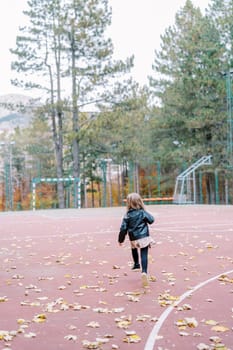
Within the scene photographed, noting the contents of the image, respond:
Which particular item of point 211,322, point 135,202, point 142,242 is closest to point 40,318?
point 211,322

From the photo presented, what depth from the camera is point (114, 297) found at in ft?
21.1

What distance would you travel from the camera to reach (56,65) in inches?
1471

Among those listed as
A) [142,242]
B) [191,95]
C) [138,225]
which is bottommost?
[142,242]

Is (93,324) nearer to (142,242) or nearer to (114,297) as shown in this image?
(114,297)

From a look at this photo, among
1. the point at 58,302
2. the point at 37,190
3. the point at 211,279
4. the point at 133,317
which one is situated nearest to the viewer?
the point at 133,317

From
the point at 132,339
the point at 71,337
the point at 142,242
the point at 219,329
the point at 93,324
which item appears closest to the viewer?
the point at 132,339

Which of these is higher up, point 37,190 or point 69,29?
point 69,29

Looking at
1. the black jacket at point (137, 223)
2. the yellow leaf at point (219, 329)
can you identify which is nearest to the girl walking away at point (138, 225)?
the black jacket at point (137, 223)

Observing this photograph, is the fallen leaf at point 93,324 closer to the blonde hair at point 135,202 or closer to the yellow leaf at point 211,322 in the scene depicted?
the yellow leaf at point 211,322

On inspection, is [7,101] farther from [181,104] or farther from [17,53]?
[181,104]

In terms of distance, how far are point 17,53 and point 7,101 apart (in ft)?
11.0

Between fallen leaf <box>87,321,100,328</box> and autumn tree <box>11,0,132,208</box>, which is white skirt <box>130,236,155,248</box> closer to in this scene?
fallen leaf <box>87,321,100,328</box>

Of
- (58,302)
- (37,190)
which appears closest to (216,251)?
(58,302)

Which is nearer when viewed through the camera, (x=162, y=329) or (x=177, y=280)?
(x=162, y=329)
